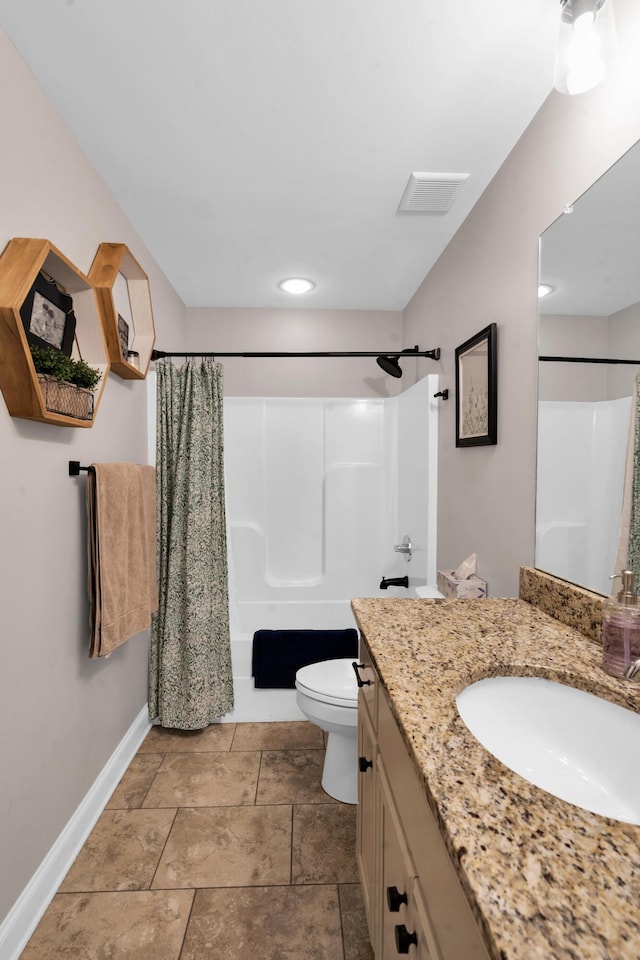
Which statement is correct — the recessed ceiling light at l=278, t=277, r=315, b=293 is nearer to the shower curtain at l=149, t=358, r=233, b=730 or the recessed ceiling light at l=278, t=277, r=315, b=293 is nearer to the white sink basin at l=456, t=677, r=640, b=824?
the shower curtain at l=149, t=358, r=233, b=730

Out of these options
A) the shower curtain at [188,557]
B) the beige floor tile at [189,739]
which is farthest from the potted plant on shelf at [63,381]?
the beige floor tile at [189,739]

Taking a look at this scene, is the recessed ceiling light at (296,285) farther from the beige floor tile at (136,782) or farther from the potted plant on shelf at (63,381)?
the beige floor tile at (136,782)

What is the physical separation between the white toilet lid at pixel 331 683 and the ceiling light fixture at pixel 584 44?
74.0 inches

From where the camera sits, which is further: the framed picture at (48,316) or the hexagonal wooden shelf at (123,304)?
the hexagonal wooden shelf at (123,304)

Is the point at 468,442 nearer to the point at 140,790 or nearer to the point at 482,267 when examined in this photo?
the point at 482,267

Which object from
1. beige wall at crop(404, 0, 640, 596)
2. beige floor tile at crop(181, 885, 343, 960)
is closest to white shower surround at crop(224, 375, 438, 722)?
beige wall at crop(404, 0, 640, 596)

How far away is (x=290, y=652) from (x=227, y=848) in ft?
3.18

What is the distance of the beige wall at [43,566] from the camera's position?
131cm

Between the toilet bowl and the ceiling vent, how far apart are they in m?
1.94

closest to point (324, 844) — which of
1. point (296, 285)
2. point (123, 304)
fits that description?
point (123, 304)

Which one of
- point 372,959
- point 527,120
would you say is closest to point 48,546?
point 372,959

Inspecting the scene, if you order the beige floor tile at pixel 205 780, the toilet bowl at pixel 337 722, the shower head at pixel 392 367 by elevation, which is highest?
the shower head at pixel 392 367

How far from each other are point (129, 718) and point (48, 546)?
1.15 m

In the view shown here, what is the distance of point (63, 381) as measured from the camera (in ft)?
4.52
